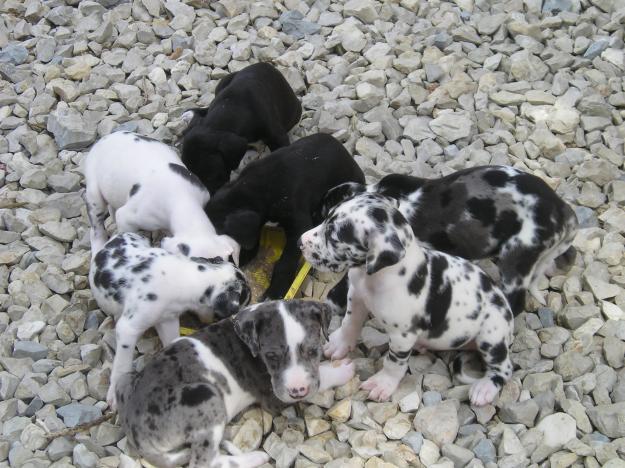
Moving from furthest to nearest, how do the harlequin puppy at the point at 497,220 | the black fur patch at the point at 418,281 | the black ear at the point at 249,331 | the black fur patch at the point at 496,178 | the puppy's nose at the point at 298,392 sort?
the black fur patch at the point at 496,178 < the harlequin puppy at the point at 497,220 < the black fur patch at the point at 418,281 < the black ear at the point at 249,331 < the puppy's nose at the point at 298,392

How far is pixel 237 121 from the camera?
7.36 metres

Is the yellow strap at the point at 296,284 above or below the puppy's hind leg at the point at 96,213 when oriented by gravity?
below

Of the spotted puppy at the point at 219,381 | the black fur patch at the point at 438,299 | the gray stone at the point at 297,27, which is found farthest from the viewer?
the gray stone at the point at 297,27

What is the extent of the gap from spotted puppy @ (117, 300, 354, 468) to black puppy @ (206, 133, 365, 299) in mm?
1084

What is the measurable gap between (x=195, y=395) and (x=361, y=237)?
4.74ft

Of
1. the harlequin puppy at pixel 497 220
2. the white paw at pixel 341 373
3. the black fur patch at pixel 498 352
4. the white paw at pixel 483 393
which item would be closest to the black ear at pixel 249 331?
the white paw at pixel 341 373

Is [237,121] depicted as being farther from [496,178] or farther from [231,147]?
[496,178]

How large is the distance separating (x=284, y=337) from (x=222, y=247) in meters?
1.22

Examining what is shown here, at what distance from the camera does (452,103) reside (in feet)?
26.7

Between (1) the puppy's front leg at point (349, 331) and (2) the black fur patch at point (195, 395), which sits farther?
(1) the puppy's front leg at point (349, 331)

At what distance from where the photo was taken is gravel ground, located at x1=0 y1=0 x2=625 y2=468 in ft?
17.9

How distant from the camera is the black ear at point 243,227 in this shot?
6520 millimetres

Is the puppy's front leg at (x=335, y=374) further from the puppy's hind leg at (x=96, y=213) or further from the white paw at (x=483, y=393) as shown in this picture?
the puppy's hind leg at (x=96, y=213)

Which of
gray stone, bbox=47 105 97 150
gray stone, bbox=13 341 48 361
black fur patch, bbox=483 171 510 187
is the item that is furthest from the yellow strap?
gray stone, bbox=47 105 97 150
